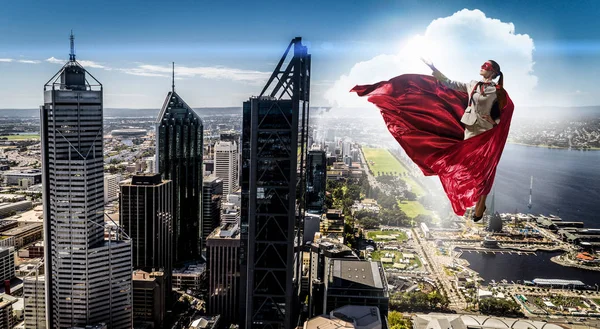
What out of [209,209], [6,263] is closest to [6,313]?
[6,263]

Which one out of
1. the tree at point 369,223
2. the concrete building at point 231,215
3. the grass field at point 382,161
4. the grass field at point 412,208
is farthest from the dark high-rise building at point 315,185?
the grass field at point 382,161

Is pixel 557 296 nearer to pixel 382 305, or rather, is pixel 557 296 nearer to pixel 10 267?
pixel 382 305

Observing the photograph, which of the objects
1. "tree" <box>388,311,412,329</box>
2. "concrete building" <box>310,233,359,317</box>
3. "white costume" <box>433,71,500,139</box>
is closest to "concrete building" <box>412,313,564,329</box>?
"tree" <box>388,311,412,329</box>

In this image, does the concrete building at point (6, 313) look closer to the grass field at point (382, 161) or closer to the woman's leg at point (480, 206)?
the woman's leg at point (480, 206)

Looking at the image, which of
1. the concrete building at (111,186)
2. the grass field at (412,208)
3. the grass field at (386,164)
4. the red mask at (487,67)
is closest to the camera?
the red mask at (487,67)

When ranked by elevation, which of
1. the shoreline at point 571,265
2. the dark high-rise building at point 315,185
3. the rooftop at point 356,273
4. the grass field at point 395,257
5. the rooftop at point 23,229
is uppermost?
the dark high-rise building at point 315,185

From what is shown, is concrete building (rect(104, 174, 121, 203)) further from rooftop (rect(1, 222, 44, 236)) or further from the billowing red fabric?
the billowing red fabric
